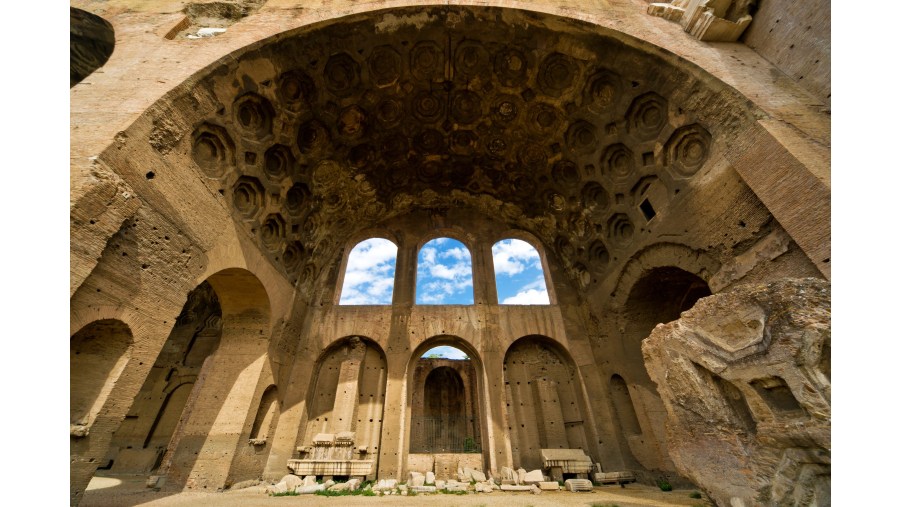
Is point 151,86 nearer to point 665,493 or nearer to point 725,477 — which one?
point 725,477

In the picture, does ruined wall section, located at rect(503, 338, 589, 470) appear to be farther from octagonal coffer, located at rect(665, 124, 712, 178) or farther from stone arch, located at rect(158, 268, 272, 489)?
stone arch, located at rect(158, 268, 272, 489)

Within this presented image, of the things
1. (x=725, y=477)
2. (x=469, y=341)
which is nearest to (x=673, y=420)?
(x=725, y=477)

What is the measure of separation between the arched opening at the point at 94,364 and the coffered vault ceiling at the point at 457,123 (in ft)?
10.3

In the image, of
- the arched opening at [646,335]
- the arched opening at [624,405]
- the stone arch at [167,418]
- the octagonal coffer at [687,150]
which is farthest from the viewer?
the stone arch at [167,418]

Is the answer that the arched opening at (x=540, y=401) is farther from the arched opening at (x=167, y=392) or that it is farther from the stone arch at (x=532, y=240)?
the arched opening at (x=167, y=392)

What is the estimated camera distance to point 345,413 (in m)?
9.01

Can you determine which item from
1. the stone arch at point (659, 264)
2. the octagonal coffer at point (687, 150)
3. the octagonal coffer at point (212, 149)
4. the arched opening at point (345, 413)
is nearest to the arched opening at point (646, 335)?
the stone arch at point (659, 264)

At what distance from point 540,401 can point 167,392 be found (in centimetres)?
1091

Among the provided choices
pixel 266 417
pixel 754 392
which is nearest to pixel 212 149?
pixel 266 417

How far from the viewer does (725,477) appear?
11.5ft

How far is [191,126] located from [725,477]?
30.0ft

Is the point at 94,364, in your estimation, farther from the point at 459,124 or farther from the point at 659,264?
the point at 659,264

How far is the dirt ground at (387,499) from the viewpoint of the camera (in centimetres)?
520

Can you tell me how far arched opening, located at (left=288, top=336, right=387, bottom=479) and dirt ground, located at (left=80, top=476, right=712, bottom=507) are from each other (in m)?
1.52
